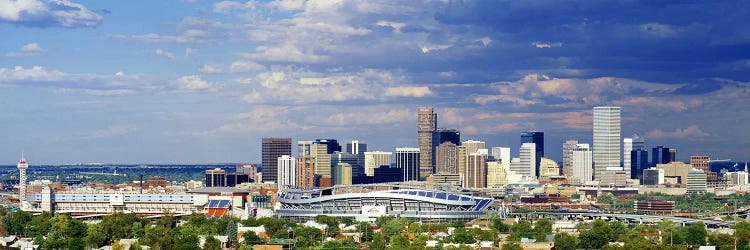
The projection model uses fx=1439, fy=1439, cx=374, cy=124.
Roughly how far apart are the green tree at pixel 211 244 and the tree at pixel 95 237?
344 inches

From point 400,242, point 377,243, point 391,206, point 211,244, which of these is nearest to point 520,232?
point 400,242

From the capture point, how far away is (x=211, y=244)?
96.5 meters

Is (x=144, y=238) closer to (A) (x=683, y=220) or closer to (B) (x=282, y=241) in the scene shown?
(B) (x=282, y=241)

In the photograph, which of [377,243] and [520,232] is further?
[520,232]

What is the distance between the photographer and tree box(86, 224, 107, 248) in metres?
103

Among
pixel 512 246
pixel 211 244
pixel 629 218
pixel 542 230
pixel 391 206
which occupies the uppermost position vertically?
pixel 512 246

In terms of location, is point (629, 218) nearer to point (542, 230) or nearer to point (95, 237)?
point (542, 230)

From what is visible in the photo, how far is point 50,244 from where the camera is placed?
98.4m

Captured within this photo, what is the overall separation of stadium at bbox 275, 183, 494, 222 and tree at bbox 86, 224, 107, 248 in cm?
3895

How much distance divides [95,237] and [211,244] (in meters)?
12.5

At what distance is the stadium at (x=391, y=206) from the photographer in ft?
480

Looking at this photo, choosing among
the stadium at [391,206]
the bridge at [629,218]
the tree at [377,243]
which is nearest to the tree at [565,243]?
the tree at [377,243]

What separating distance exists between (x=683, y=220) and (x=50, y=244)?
256 ft

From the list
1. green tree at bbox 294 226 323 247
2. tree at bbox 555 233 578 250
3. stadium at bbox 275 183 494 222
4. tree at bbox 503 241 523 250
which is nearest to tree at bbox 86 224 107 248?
green tree at bbox 294 226 323 247
